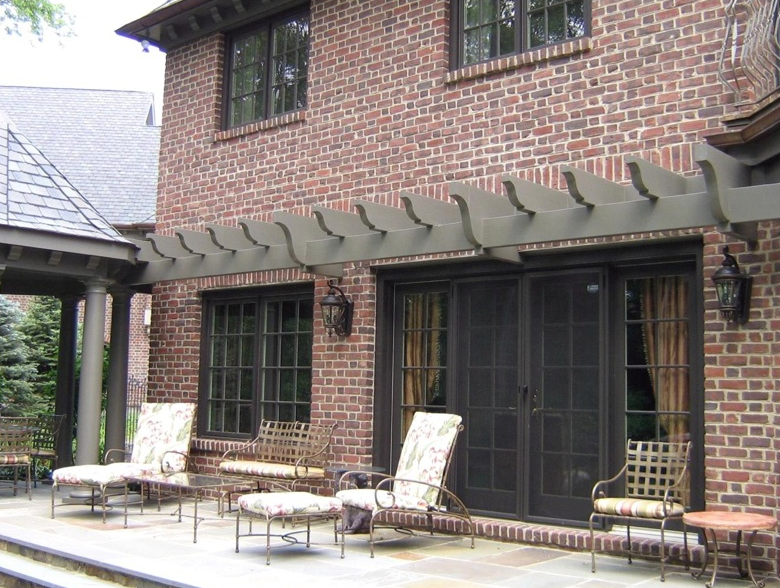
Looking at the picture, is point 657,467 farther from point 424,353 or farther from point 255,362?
point 255,362

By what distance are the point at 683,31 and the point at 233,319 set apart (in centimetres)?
528

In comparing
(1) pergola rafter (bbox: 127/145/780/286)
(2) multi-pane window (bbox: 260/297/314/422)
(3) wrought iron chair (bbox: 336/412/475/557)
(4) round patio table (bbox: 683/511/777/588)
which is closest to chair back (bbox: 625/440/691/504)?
(4) round patio table (bbox: 683/511/777/588)

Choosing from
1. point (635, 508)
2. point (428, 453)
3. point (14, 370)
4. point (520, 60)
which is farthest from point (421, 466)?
point (14, 370)

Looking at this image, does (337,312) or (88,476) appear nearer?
(88,476)

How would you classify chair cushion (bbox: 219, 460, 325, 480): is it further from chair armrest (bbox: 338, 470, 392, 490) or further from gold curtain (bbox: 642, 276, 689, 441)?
gold curtain (bbox: 642, 276, 689, 441)

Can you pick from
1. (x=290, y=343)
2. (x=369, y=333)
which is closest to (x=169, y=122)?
(x=290, y=343)

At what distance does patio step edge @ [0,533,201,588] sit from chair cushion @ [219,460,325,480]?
1.91 m

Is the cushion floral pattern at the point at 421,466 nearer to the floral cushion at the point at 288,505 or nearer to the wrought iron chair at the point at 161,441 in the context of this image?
the floral cushion at the point at 288,505

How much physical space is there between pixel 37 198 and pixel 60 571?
14.0 ft

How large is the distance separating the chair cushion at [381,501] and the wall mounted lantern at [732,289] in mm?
2445

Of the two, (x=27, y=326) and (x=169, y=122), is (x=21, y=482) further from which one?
(x=27, y=326)

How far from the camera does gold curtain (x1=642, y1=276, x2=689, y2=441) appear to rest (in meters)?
6.49

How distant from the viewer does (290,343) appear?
912cm

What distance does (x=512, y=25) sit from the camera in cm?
759
